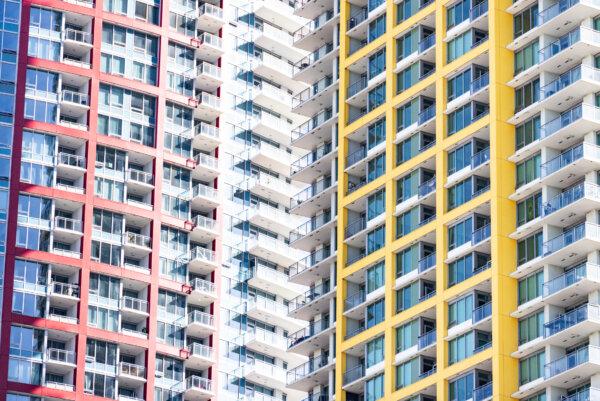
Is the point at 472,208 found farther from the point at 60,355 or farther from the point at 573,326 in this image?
the point at 60,355

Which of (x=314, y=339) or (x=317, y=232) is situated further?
(x=317, y=232)

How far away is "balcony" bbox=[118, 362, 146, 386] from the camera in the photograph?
19688cm

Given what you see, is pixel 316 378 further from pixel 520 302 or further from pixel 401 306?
pixel 520 302

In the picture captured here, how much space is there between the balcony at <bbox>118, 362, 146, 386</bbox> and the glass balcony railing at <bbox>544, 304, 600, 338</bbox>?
190ft

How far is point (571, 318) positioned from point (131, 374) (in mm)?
60542

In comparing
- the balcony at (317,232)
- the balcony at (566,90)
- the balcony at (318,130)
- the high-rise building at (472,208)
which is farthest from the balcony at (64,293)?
the balcony at (566,90)

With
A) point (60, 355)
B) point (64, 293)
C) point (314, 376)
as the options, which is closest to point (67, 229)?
point (64, 293)

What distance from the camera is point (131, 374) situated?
198 meters

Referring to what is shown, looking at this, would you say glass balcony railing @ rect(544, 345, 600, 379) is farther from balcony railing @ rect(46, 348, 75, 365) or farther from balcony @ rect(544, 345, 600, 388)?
balcony railing @ rect(46, 348, 75, 365)

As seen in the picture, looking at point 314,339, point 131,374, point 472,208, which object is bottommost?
point 314,339

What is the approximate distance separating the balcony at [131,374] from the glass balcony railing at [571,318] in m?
57.9

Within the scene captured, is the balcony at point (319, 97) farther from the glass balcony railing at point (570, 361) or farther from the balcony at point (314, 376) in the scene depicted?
the glass balcony railing at point (570, 361)

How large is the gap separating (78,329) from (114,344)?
4258 millimetres

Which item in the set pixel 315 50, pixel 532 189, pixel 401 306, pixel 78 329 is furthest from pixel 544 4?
pixel 78 329
